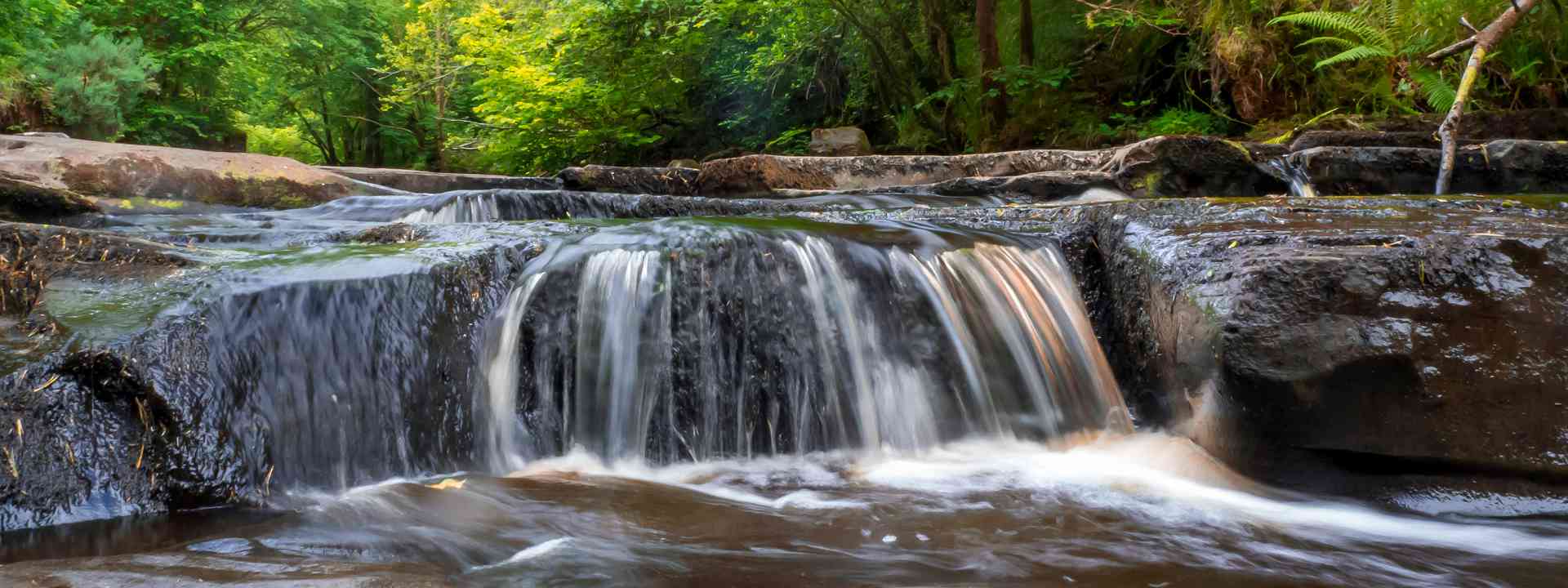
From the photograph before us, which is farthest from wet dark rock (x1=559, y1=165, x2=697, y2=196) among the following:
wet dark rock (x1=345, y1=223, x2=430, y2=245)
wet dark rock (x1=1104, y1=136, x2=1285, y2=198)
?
wet dark rock (x1=1104, y1=136, x2=1285, y2=198)

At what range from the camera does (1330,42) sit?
7359 millimetres

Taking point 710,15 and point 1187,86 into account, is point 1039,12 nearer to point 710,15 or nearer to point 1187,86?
point 1187,86

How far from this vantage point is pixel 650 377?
10.5 feet

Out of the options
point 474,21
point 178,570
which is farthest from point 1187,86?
point 474,21

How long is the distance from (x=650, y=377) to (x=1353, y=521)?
232cm

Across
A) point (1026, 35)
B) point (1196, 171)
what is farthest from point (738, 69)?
point (1196, 171)

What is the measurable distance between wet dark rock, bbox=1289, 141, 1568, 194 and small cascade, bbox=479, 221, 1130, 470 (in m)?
2.76

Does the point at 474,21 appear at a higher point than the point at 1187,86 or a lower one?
higher

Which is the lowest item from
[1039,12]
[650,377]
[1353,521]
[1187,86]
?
[1353,521]

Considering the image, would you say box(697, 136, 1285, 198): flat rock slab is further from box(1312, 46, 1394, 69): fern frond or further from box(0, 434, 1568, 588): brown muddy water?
box(0, 434, 1568, 588): brown muddy water

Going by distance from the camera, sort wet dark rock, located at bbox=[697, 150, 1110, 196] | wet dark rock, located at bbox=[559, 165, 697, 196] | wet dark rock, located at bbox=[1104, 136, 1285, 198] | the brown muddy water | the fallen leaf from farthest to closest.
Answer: wet dark rock, located at bbox=[559, 165, 697, 196] < wet dark rock, located at bbox=[697, 150, 1110, 196] < wet dark rock, located at bbox=[1104, 136, 1285, 198] < the fallen leaf < the brown muddy water

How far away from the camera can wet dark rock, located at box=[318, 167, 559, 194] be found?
7.49 metres

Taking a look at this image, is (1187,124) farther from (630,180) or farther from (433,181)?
(433,181)

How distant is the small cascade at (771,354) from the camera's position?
316 cm
